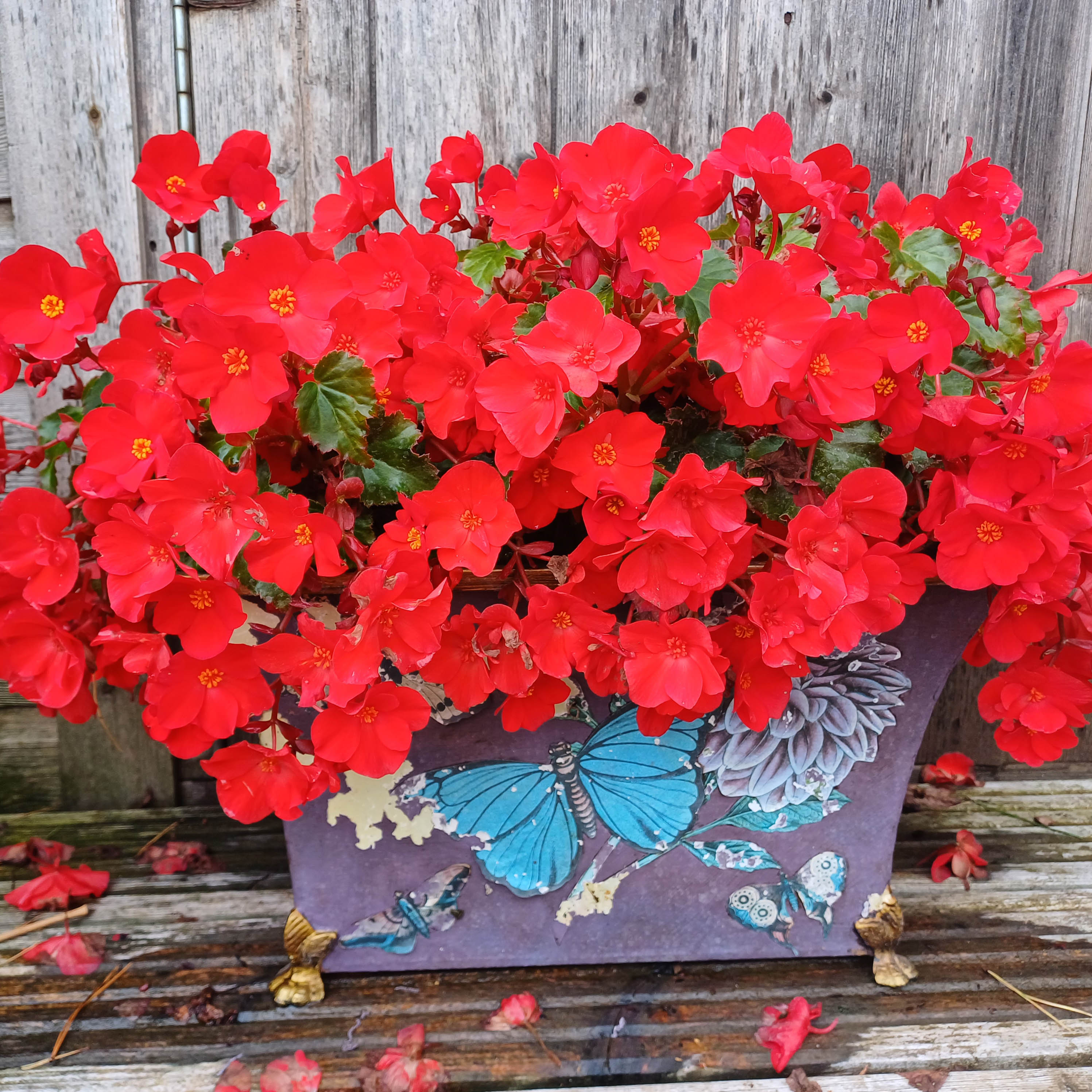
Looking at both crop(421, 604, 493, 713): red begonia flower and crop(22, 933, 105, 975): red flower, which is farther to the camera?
crop(22, 933, 105, 975): red flower

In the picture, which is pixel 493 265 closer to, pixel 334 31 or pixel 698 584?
Answer: pixel 698 584

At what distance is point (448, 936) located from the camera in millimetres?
896

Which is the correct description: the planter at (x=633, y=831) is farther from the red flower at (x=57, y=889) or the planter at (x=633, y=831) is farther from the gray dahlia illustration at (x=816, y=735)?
the red flower at (x=57, y=889)

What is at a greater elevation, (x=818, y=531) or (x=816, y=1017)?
(x=818, y=531)

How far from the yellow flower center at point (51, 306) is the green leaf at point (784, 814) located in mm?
818

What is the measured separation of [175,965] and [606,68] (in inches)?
53.3

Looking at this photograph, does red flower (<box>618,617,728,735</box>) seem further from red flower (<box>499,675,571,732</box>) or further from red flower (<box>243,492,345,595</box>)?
red flower (<box>243,492,345,595</box>)

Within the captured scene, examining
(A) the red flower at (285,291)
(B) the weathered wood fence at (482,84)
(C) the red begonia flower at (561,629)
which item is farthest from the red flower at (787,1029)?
(B) the weathered wood fence at (482,84)

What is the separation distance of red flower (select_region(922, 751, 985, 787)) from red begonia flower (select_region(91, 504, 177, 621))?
1.21m

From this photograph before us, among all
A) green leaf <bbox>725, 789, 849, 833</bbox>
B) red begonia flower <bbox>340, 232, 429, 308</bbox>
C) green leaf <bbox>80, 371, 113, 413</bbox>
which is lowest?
green leaf <bbox>725, 789, 849, 833</bbox>

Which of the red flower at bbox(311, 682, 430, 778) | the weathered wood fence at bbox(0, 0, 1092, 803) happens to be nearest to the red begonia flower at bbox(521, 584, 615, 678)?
the red flower at bbox(311, 682, 430, 778)

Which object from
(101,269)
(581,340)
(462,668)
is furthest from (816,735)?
(101,269)

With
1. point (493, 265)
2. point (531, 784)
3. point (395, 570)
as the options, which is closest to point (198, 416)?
point (395, 570)

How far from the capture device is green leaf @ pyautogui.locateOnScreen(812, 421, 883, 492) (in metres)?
0.73
